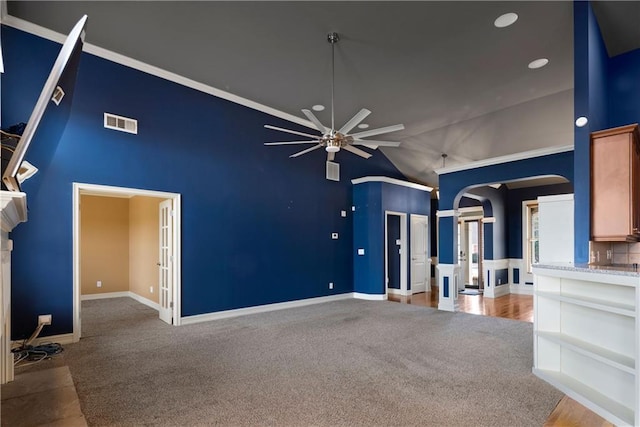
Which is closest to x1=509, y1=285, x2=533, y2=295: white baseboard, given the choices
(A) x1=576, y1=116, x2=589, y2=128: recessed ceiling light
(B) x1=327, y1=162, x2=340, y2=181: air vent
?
(B) x1=327, y1=162, x2=340, y2=181: air vent

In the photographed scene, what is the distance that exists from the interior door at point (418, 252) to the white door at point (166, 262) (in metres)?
5.44

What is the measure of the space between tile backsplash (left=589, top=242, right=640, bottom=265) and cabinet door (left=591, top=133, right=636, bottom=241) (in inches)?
13.2

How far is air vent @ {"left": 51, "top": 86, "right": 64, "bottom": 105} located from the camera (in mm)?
1822

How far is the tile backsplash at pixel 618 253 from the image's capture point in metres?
3.51

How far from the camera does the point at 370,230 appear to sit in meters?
7.36

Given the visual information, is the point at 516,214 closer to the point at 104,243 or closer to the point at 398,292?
the point at 398,292

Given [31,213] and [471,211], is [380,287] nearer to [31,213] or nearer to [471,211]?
[471,211]

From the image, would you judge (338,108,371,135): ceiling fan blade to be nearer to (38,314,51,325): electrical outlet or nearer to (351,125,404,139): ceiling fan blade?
(351,125,404,139): ceiling fan blade

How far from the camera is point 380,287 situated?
7.19m

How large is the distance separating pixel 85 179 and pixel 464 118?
6203 mm

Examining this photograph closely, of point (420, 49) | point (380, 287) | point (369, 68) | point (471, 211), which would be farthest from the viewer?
point (471, 211)

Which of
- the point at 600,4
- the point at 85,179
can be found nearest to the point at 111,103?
the point at 85,179

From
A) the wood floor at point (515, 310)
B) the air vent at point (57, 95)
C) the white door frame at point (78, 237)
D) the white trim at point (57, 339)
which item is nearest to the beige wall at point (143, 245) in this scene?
the white door frame at point (78, 237)

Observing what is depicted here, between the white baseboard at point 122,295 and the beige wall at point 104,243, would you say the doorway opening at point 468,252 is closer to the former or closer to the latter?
the white baseboard at point 122,295
